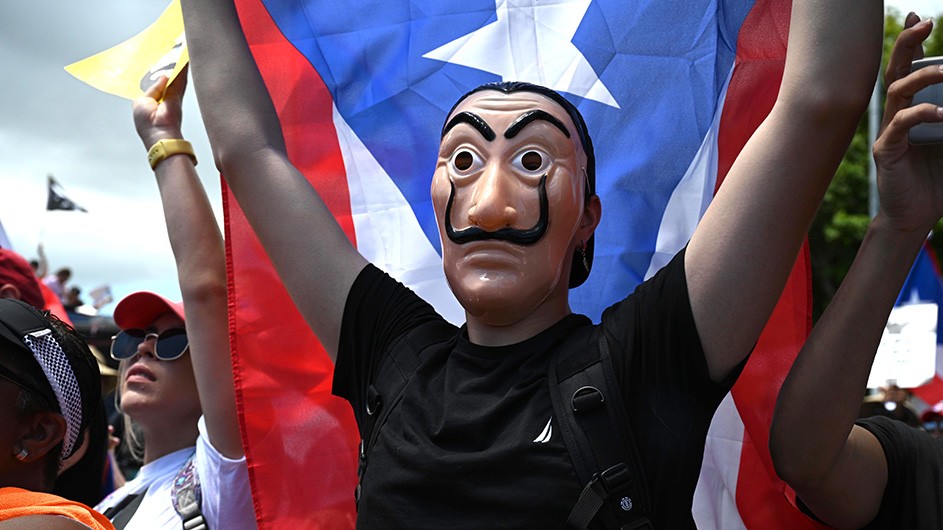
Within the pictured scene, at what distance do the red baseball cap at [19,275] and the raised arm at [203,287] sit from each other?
146 cm

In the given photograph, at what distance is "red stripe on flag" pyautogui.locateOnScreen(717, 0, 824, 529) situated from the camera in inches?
90.1

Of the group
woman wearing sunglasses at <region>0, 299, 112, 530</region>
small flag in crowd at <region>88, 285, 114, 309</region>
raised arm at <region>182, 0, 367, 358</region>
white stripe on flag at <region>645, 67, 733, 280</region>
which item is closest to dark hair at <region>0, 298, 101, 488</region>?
woman wearing sunglasses at <region>0, 299, 112, 530</region>

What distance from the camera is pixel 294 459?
99.7 inches

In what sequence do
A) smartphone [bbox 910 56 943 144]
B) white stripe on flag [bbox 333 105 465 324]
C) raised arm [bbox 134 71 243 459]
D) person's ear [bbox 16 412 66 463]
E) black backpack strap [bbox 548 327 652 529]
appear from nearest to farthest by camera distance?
black backpack strap [bbox 548 327 652 529]
smartphone [bbox 910 56 943 144]
person's ear [bbox 16 412 66 463]
white stripe on flag [bbox 333 105 465 324]
raised arm [bbox 134 71 243 459]

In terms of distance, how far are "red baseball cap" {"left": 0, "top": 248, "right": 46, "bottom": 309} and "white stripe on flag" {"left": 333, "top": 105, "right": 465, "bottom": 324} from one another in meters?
1.98

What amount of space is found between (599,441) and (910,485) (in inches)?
35.0

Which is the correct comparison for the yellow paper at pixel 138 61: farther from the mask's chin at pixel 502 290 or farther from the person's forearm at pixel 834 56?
the person's forearm at pixel 834 56

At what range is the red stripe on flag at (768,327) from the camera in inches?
90.1

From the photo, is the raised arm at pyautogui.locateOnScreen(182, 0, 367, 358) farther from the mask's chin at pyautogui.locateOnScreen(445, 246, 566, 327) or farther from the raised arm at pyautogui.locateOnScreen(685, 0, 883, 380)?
the raised arm at pyautogui.locateOnScreen(685, 0, 883, 380)

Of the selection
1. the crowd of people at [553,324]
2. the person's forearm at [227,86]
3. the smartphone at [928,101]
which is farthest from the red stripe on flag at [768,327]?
the person's forearm at [227,86]

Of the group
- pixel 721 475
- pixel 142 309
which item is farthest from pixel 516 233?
pixel 142 309

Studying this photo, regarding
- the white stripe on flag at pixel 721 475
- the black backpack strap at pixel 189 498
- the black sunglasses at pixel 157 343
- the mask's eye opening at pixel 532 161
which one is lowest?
the black backpack strap at pixel 189 498

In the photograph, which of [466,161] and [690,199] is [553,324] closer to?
[466,161]

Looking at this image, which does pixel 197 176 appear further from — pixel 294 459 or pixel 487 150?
pixel 487 150
